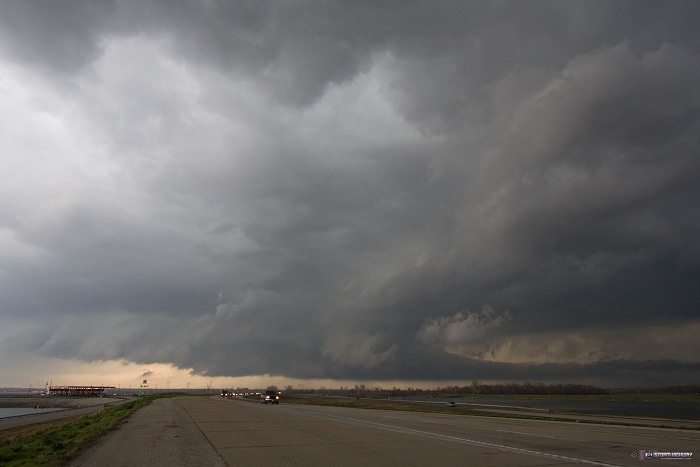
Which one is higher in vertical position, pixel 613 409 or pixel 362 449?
pixel 362 449

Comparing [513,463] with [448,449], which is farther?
[448,449]

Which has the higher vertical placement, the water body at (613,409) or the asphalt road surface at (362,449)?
the asphalt road surface at (362,449)

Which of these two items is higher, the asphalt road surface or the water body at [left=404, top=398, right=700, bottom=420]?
the asphalt road surface

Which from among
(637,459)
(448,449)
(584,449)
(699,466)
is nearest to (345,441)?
(448,449)

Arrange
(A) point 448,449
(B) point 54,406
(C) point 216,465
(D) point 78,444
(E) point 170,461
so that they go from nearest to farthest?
1. (C) point 216,465
2. (E) point 170,461
3. (A) point 448,449
4. (D) point 78,444
5. (B) point 54,406

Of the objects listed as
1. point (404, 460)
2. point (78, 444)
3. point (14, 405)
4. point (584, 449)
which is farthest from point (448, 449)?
point (14, 405)

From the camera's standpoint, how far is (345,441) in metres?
27.0

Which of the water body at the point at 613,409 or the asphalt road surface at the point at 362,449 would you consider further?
the water body at the point at 613,409

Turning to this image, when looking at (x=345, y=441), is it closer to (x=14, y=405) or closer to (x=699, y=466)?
(x=699, y=466)

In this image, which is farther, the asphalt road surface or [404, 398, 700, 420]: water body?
[404, 398, 700, 420]: water body

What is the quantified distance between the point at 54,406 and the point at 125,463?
185 m

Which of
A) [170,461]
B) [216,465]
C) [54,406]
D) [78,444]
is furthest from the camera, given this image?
[54,406]

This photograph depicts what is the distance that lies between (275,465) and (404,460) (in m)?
5.32

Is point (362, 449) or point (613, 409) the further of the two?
point (613, 409)
